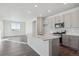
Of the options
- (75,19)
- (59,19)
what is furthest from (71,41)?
(59,19)

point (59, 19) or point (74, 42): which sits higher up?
point (59, 19)

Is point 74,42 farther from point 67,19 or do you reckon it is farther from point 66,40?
point 67,19

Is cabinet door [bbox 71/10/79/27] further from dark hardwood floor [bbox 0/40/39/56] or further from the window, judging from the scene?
the window

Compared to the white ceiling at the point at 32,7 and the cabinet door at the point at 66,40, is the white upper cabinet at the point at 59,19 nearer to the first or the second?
the white ceiling at the point at 32,7

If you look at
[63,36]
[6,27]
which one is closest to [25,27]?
[6,27]

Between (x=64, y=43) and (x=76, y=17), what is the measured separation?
1.48 m

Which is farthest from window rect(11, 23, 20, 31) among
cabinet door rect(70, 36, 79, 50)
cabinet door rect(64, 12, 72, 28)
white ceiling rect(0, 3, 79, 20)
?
cabinet door rect(70, 36, 79, 50)

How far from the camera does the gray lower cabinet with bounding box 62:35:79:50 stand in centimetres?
389

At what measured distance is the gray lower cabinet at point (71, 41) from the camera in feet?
12.8

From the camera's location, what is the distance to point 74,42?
399cm

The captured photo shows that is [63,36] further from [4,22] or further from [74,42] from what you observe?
[4,22]

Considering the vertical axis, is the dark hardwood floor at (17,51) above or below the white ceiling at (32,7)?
below

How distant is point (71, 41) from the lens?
4168 millimetres

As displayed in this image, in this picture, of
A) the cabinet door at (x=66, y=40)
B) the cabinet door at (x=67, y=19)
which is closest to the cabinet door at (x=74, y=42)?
the cabinet door at (x=66, y=40)
